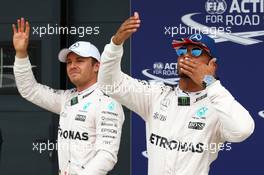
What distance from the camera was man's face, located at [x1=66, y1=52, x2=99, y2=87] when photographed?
3.53 metres

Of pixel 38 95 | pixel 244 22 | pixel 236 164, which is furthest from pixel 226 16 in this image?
pixel 38 95

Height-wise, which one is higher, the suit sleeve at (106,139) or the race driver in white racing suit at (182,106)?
the race driver in white racing suit at (182,106)

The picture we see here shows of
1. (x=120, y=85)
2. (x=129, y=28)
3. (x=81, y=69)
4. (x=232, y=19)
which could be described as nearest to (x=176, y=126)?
(x=120, y=85)

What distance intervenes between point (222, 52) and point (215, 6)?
0.36 meters

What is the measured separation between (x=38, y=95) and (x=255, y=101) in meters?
1.82

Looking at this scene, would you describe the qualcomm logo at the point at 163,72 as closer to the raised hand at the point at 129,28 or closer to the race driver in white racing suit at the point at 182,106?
the race driver in white racing suit at the point at 182,106

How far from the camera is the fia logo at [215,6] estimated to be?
15.7ft

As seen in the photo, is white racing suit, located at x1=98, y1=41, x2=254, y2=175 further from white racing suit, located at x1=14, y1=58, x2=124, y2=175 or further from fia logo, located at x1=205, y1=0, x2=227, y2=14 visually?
fia logo, located at x1=205, y1=0, x2=227, y2=14

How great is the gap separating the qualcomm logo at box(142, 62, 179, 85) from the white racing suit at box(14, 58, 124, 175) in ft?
4.30

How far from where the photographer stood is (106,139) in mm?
3330

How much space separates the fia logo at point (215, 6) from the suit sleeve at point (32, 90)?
5.24 ft

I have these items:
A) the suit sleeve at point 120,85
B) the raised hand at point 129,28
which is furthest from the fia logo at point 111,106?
the raised hand at point 129,28

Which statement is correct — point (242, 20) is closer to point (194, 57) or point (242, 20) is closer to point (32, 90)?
point (32, 90)

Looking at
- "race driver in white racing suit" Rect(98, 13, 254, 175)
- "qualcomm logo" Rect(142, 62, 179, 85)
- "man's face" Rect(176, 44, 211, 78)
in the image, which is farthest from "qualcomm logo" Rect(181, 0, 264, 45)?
"man's face" Rect(176, 44, 211, 78)
